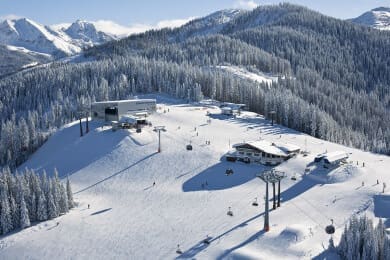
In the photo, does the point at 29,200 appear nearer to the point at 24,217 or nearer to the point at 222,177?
the point at 24,217

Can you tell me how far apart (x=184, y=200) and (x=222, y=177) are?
11295 mm

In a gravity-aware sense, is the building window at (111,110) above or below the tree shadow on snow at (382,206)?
above

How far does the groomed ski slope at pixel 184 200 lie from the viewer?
192 feet

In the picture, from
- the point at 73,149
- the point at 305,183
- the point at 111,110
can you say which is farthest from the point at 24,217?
the point at 111,110

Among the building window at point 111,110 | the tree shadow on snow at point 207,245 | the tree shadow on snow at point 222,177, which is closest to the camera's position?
the tree shadow on snow at point 207,245

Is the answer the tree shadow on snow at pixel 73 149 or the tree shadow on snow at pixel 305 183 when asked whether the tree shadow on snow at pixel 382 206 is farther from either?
the tree shadow on snow at pixel 73 149

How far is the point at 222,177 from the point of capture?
81.8 metres

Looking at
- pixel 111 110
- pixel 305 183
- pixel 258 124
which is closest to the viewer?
pixel 305 183

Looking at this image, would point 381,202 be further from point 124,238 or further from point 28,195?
point 28,195

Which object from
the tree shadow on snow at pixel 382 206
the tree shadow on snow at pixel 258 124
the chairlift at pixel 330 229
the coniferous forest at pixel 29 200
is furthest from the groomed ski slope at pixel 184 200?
the tree shadow on snow at pixel 258 124

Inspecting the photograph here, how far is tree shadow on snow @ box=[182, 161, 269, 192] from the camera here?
78.9m

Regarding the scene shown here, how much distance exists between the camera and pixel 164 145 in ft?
323

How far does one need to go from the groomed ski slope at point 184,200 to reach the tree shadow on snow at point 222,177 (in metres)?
0.18

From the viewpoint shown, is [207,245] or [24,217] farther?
[24,217]
